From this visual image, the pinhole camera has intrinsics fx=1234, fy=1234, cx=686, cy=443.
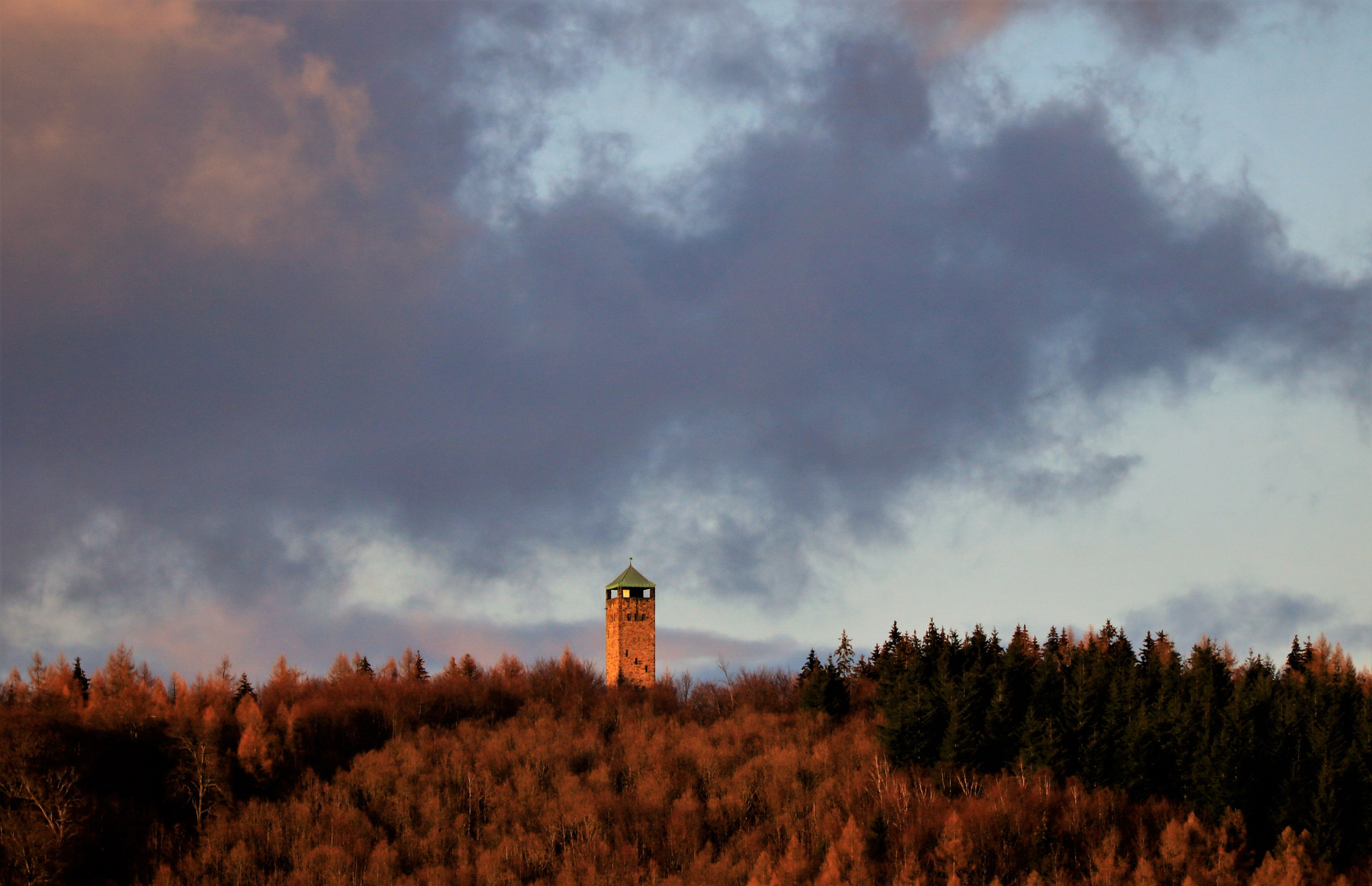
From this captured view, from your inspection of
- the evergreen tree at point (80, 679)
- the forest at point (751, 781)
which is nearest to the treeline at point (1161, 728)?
the forest at point (751, 781)

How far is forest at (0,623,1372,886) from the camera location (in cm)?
7512

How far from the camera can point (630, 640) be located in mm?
109500

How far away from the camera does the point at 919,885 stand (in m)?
73.1

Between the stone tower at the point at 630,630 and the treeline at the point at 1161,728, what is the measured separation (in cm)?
2107

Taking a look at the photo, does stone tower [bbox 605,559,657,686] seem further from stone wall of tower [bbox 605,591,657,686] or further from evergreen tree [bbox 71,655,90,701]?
evergreen tree [bbox 71,655,90,701]

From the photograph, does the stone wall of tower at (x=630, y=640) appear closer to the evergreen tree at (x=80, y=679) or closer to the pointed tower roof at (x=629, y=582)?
the pointed tower roof at (x=629, y=582)

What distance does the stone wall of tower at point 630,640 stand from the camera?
354 feet

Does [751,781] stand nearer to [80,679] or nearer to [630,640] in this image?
[630,640]

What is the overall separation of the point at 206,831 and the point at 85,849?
319 inches

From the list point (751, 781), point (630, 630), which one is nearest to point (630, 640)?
point (630, 630)

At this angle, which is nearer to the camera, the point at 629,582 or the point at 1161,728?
the point at 1161,728

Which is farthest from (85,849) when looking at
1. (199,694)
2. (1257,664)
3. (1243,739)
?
(1257,664)

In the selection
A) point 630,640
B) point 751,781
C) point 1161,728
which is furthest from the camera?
point 630,640

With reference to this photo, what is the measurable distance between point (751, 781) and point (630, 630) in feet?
68.5
